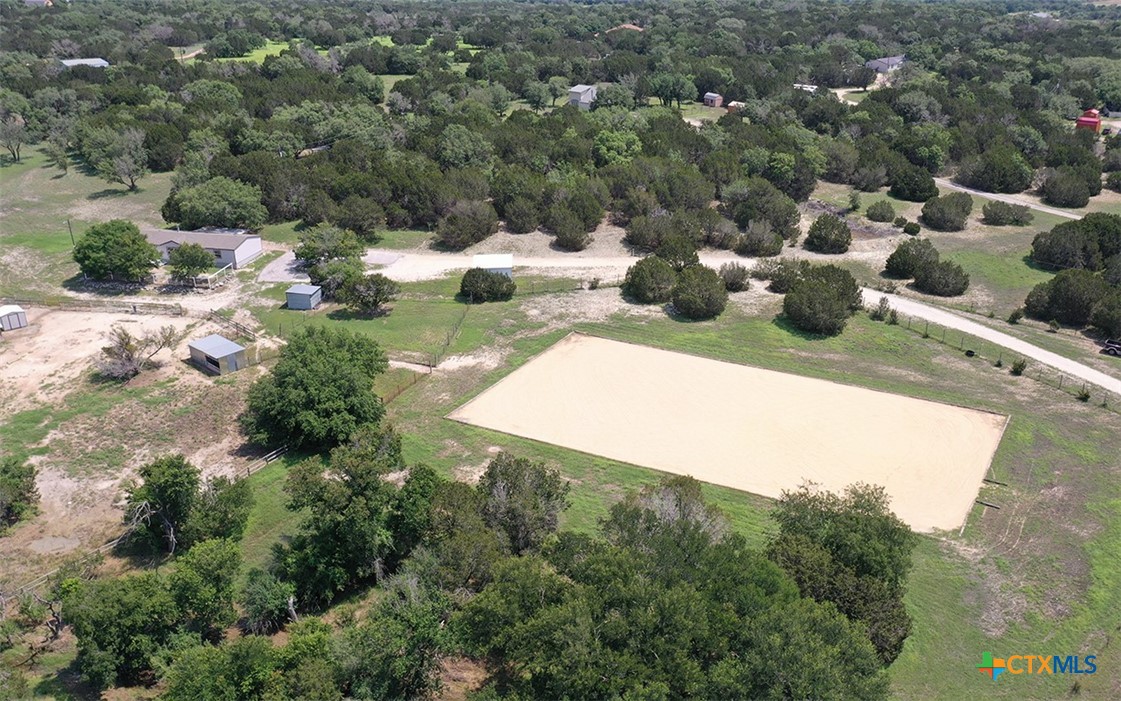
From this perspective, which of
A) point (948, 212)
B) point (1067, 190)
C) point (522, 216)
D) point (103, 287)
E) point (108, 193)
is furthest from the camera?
point (1067, 190)

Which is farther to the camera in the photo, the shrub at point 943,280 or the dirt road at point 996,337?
the shrub at point 943,280

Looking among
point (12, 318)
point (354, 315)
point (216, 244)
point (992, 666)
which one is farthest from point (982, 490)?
point (12, 318)

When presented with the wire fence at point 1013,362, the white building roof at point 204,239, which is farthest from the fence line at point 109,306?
the wire fence at point 1013,362

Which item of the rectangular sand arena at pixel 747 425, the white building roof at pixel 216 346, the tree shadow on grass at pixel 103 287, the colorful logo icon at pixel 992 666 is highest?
the white building roof at pixel 216 346

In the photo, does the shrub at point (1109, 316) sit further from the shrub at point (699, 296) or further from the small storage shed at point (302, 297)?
the small storage shed at point (302, 297)

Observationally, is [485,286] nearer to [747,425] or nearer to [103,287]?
[747,425]

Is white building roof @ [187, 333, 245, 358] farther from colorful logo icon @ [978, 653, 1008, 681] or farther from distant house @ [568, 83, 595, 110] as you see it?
distant house @ [568, 83, 595, 110]

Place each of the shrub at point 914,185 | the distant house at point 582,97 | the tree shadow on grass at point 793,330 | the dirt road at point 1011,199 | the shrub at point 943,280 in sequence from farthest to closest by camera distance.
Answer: the distant house at point 582,97
the shrub at point 914,185
the dirt road at point 1011,199
the shrub at point 943,280
the tree shadow on grass at point 793,330

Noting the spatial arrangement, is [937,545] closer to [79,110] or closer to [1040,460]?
[1040,460]
